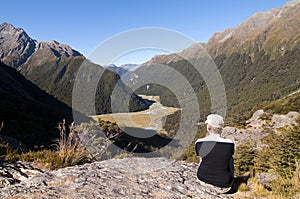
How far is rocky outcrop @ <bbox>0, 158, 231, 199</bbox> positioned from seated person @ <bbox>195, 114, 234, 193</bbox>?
0.26 metres

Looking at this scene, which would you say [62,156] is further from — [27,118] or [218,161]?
[27,118]

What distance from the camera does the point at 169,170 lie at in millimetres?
6758

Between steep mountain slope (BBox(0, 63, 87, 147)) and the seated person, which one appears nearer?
the seated person

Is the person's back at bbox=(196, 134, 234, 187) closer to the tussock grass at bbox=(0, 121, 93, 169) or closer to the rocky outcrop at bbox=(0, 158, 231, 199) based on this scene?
the rocky outcrop at bbox=(0, 158, 231, 199)

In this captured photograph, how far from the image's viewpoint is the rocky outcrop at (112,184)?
15.5ft

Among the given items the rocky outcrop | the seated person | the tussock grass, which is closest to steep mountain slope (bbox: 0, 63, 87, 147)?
the tussock grass

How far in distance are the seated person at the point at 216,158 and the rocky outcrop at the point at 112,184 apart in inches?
10.4

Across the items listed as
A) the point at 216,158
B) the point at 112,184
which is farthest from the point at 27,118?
the point at 216,158

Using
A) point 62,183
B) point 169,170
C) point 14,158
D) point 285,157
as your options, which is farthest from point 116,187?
point 285,157

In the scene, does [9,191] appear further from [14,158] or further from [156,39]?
[156,39]

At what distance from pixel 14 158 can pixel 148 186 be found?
4.35 metres

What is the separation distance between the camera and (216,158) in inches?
214

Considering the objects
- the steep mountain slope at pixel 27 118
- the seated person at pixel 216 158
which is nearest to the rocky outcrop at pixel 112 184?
the seated person at pixel 216 158

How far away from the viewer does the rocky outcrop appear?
4.73 metres
